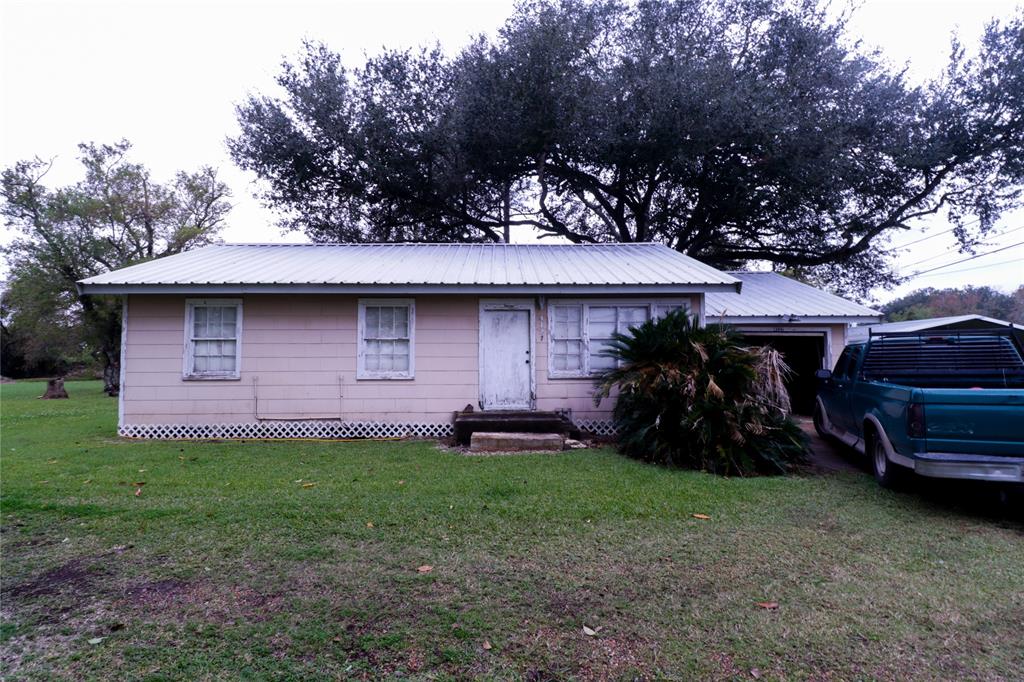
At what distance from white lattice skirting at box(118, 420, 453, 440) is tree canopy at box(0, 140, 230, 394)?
16.3m

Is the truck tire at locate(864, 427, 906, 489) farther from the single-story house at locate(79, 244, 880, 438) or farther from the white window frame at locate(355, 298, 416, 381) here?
the white window frame at locate(355, 298, 416, 381)

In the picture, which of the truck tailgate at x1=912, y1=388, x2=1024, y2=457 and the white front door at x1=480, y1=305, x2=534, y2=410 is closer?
the truck tailgate at x1=912, y1=388, x2=1024, y2=457

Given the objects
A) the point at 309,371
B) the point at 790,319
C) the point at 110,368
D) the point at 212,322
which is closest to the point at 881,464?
the point at 790,319

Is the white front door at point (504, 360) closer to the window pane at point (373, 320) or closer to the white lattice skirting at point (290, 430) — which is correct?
the white lattice skirting at point (290, 430)

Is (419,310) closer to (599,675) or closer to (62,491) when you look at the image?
(62,491)

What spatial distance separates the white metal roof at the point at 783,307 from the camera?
11578mm

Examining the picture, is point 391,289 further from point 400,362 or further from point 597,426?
point 597,426

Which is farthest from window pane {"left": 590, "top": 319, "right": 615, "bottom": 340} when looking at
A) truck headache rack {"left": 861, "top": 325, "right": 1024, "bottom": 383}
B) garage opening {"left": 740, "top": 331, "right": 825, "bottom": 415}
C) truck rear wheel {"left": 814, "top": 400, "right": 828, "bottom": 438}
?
garage opening {"left": 740, "top": 331, "right": 825, "bottom": 415}

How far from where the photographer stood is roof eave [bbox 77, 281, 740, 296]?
880cm

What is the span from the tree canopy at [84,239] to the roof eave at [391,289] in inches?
666

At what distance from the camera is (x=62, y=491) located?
572 cm

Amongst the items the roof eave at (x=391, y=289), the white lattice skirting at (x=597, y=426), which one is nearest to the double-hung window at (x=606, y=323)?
the roof eave at (x=391, y=289)

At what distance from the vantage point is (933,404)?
5.02 metres

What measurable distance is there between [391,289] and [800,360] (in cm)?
1039
